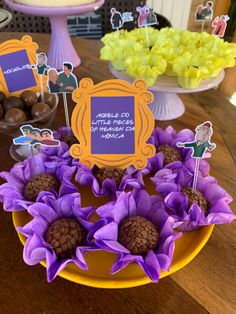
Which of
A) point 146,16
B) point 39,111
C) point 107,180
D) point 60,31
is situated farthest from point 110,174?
point 60,31

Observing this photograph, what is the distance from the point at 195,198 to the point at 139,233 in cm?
13

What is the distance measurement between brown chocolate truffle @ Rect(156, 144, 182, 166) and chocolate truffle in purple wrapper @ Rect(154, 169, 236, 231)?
1.8 inches

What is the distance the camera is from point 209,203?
562 millimetres

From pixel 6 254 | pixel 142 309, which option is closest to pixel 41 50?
pixel 6 254

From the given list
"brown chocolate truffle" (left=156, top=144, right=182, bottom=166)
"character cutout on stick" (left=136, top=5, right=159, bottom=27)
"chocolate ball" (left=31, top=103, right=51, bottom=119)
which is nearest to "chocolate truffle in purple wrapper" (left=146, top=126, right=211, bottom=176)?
"brown chocolate truffle" (left=156, top=144, right=182, bottom=166)

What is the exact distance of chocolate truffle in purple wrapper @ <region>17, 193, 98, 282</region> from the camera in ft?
1.51

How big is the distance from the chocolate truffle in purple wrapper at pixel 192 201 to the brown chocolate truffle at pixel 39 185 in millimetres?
188

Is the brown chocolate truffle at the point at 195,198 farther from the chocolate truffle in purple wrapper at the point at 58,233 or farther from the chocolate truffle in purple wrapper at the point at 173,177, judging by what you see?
the chocolate truffle in purple wrapper at the point at 58,233

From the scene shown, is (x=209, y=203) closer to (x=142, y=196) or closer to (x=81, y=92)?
(x=142, y=196)

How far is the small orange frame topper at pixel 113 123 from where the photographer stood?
1.90 ft

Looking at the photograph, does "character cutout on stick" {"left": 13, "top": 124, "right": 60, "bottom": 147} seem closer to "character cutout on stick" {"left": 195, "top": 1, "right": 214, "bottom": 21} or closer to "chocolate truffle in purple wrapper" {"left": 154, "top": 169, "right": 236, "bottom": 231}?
"chocolate truffle in purple wrapper" {"left": 154, "top": 169, "right": 236, "bottom": 231}

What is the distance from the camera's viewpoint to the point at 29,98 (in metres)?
0.76

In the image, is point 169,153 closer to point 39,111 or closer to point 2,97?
point 39,111

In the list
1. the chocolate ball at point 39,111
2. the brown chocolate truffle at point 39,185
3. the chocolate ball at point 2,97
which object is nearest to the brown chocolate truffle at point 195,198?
the brown chocolate truffle at point 39,185
